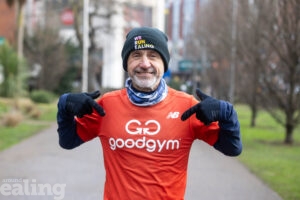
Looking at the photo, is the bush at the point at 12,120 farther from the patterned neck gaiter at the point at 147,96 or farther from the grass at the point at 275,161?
the patterned neck gaiter at the point at 147,96

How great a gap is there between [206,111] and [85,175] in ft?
21.1

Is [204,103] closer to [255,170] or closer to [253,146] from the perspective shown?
[255,170]

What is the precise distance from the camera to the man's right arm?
302cm

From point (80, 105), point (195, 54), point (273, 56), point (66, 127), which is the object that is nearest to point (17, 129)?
point (273, 56)

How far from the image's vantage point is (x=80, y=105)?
9.70 ft

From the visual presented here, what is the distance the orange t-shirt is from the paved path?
169 inches

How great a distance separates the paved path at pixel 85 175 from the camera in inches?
301

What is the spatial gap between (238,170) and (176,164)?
295 inches

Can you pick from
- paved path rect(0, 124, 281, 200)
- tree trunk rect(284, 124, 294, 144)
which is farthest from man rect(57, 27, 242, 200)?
tree trunk rect(284, 124, 294, 144)

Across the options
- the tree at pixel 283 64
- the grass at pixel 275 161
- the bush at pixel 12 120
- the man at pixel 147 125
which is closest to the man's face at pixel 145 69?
the man at pixel 147 125

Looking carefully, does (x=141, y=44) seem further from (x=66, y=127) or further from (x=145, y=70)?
(x=66, y=127)

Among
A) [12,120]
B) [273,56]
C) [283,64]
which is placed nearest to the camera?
[283,64]

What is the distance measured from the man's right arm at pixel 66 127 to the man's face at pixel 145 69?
0.41 m

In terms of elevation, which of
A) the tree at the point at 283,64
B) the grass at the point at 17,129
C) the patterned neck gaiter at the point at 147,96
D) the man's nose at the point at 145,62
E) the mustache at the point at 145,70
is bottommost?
the grass at the point at 17,129
